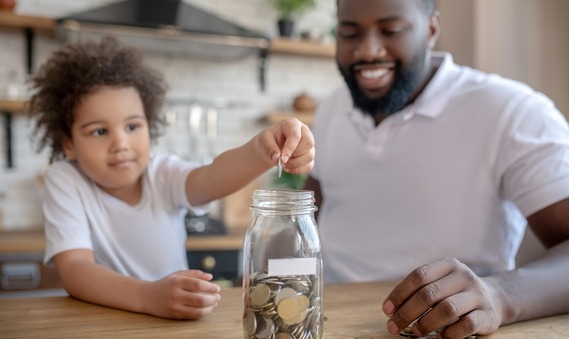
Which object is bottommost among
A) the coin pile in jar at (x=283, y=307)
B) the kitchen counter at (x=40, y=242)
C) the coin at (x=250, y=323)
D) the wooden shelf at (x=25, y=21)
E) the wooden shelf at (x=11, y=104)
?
the kitchen counter at (x=40, y=242)

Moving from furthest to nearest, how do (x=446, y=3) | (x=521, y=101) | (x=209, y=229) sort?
(x=209, y=229), (x=446, y=3), (x=521, y=101)

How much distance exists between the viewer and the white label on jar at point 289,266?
680 millimetres

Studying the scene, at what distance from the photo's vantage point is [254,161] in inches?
40.5

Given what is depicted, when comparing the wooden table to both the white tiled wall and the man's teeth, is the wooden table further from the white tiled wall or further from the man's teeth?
the white tiled wall

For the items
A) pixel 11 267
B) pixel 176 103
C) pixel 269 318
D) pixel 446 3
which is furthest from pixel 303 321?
pixel 176 103

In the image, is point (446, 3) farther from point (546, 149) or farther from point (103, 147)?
point (103, 147)

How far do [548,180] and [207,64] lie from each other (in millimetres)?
2459

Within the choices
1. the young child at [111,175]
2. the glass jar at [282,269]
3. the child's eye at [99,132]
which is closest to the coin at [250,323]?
the glass jar at [282,269]

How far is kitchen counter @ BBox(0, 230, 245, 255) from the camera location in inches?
95.3

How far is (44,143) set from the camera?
1.35 meters

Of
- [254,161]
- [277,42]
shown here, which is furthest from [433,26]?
[277,42]

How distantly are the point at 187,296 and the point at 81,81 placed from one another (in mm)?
618

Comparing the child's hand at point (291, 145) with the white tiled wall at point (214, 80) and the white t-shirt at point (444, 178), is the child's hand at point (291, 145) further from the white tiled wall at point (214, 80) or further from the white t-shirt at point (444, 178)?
the white tiled wall at point (214, 80)

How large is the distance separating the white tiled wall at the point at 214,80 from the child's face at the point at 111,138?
1.90 meters
